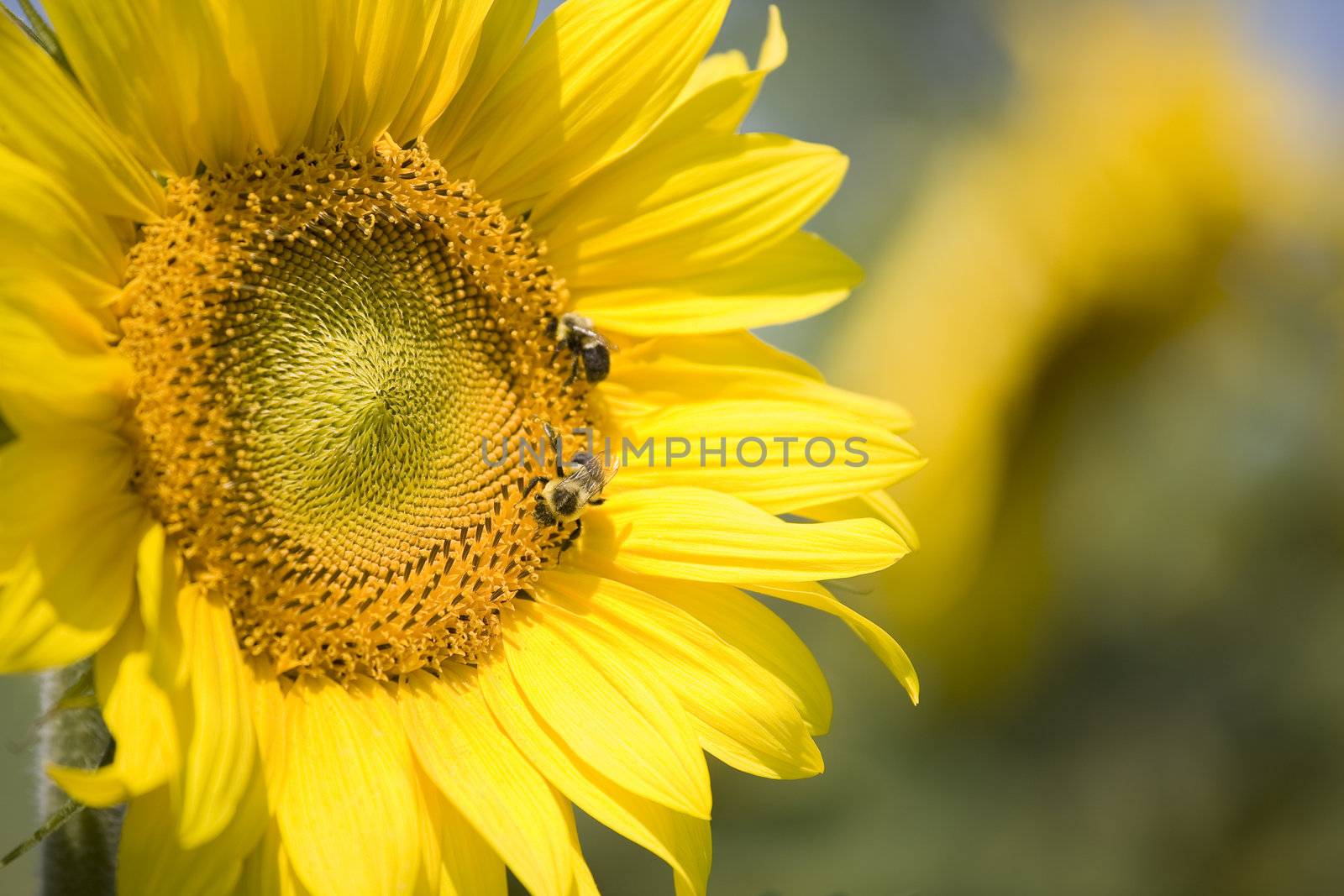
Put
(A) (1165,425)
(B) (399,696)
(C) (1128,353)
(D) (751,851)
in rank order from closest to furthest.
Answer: (B) (399,696) < (D) (751,851) < (C) (1128,353) < (A) (1165,425)

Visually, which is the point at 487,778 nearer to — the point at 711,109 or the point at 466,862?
the point at 466,862

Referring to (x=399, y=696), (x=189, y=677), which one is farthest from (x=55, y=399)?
(x=399, y=696)

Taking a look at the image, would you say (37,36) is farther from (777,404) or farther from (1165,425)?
(1165,425)

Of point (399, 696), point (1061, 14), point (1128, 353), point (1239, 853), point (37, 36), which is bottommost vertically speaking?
point (1239, 853)

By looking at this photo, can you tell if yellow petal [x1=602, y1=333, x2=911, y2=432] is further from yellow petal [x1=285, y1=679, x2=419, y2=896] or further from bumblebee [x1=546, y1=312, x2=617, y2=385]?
yellow petal [x1=285, y1=679, x2=419, y2=896]

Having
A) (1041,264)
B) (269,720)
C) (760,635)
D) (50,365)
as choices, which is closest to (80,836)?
(269,720)

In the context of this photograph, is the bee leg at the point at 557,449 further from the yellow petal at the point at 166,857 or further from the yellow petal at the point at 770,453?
the yellow petal at the point at 166,857

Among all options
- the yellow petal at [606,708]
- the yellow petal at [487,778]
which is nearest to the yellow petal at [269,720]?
the yellow petal at [487,778]

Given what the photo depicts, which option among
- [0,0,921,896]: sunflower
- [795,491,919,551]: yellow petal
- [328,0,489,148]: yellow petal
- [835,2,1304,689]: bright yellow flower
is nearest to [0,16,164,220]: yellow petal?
[0,0,921,896]: sunflower
